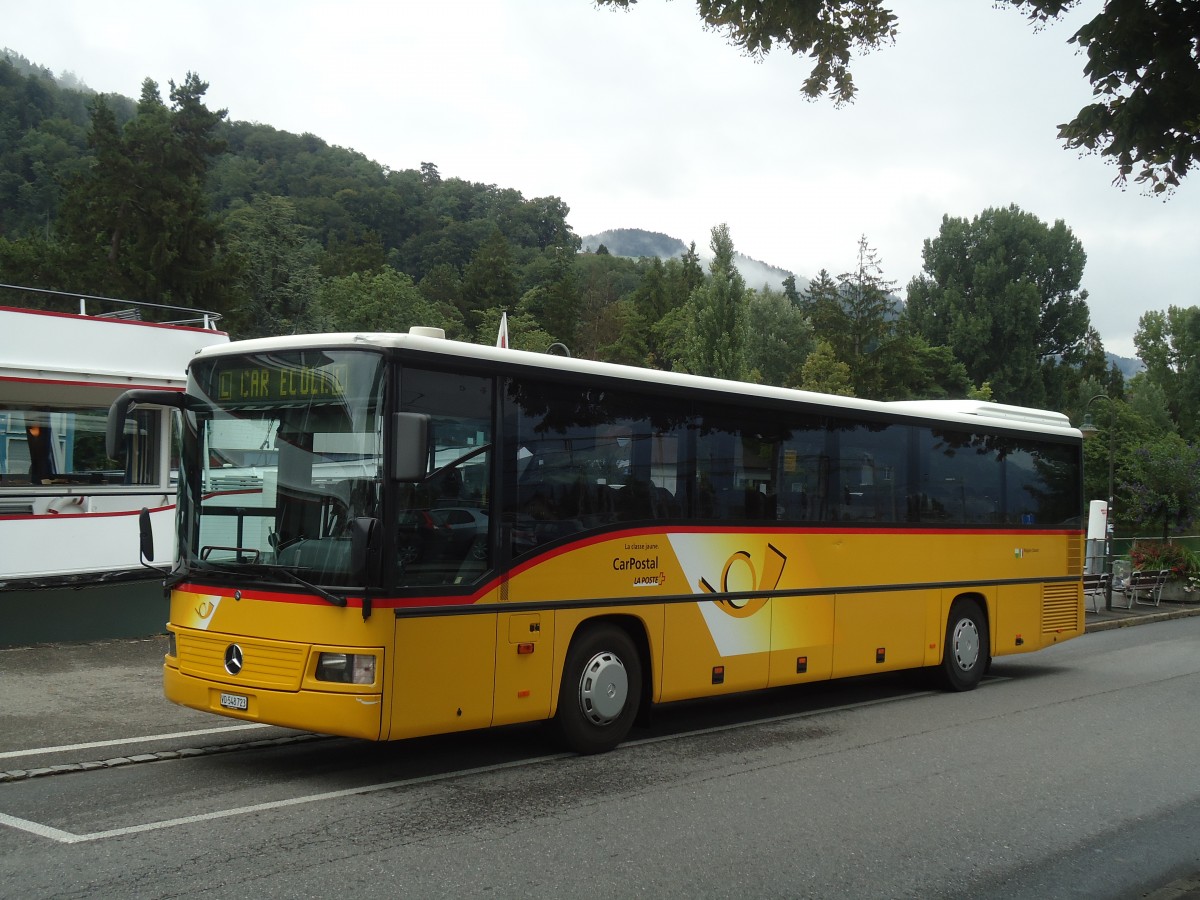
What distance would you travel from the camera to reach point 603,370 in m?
9.40

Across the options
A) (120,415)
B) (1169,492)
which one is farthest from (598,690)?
(1169,492)

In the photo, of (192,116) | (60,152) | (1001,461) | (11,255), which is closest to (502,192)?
(60,152)

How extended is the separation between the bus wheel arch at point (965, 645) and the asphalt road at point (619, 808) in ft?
5.91

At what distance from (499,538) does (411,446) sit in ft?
4.16

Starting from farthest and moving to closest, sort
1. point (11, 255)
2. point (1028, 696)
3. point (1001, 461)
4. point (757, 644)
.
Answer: point (11, 255)
point (1001, 461)
point (1028, 696)
point (757, 644)

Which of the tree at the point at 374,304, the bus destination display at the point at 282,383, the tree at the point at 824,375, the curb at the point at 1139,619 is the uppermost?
the tree at the point at 374,304

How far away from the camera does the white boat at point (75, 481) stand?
567 inches

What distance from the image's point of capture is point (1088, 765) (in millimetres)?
9289

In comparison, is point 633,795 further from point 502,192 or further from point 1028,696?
point 502,192

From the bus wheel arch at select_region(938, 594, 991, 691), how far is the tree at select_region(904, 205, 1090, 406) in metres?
68.4

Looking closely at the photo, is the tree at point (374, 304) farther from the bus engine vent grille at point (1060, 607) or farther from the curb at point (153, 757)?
the curb at point (153, 757)

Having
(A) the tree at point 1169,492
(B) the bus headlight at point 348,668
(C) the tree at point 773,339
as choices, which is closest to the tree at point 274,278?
(C) the tree at point 773,339

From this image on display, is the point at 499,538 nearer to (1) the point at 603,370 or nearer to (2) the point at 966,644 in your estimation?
(1) the point at 603,370

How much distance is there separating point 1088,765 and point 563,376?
5110 mm
